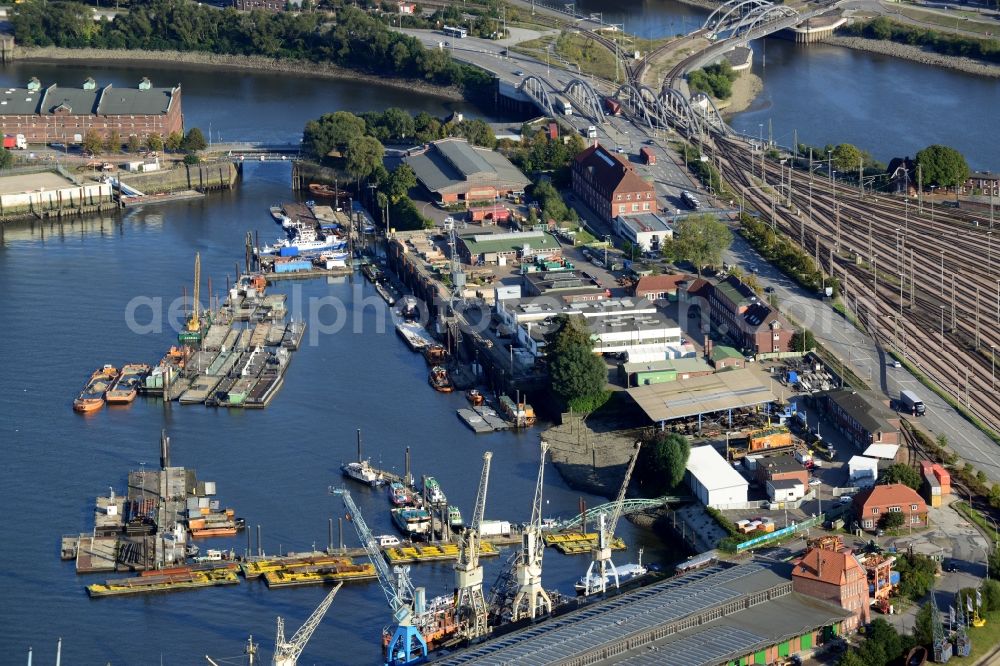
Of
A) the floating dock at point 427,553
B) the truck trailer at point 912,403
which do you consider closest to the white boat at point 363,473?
the floating dock at point 427,553

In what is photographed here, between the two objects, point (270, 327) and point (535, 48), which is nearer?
point (270, 327)

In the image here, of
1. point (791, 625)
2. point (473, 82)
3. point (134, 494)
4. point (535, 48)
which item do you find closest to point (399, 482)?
point (134, 494)

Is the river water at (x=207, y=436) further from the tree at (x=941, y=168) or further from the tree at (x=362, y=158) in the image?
the tree at (x=941, y=168)

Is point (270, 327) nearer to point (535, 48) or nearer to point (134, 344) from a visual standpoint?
point (134, 344)

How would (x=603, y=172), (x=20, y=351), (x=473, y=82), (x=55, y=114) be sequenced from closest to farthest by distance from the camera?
(x=20, y=351) → (x=603, y=172) → (x=55, y=114) → (x=473, y=82)

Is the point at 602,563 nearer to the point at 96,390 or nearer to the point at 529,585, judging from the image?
the point at 529,585

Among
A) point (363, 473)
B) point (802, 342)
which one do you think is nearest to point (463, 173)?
point (802, 342)
